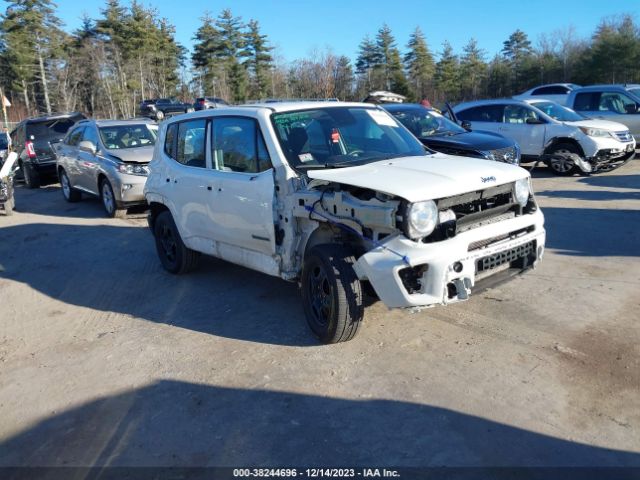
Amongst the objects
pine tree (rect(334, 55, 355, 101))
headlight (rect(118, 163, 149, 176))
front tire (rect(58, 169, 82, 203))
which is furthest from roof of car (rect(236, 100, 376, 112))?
pine tree (rect(334, 55, 355, 101))

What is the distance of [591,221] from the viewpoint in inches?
311

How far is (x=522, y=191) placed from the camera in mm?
4355

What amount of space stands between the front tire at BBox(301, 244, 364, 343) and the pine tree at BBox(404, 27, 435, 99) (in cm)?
4977

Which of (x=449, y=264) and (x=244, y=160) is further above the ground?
(x=244, y=160)

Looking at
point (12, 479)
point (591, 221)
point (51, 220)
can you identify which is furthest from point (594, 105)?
point (12, 479)

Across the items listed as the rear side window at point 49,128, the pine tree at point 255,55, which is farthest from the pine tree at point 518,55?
the rear side window at point 49,128

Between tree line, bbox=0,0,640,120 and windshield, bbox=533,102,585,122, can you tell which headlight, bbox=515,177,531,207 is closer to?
windshield, bbox=533,102,585,122

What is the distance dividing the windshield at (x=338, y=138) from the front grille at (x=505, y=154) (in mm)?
4394

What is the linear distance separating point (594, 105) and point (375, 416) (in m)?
13.9

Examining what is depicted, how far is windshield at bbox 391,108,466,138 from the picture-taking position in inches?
412

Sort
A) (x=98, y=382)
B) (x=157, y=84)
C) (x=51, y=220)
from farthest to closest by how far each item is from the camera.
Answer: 1. (x=157, y=84)
2. (x=51, y=220)
3. (x=98, y=382)

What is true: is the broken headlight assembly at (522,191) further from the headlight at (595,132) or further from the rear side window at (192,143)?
the headlight at (595,132)

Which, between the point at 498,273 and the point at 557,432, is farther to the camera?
the point at 498,273

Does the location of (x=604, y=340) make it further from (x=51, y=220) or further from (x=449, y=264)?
(x=51, y=220)
